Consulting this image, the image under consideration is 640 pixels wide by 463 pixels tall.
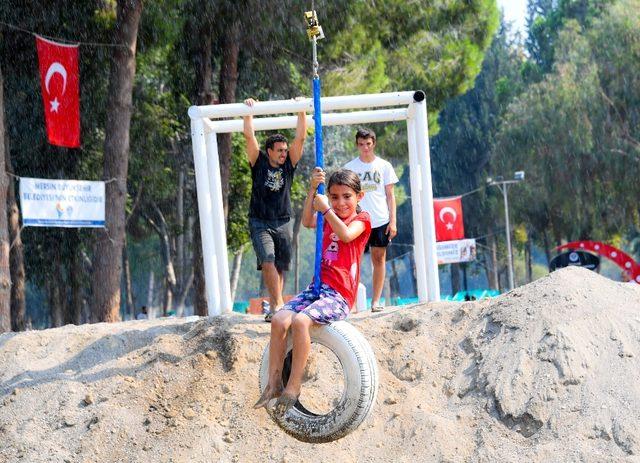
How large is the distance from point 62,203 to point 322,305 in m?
9.94

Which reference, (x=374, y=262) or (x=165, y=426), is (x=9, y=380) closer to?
(x=165, y=426)

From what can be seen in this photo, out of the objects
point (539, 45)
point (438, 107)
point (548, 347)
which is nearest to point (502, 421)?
point (548, 347)

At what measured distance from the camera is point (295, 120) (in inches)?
415

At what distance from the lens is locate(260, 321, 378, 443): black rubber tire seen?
704 cm

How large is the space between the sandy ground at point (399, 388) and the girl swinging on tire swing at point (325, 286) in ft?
7.77

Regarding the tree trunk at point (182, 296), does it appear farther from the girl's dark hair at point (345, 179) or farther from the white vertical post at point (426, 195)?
the girl's dark hair at point (345, 179)

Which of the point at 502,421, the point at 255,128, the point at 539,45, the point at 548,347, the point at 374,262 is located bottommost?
the point at 502,421

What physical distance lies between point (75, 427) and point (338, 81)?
14.1 metres

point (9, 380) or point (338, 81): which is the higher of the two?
point (338, 81)

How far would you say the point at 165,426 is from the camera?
9.55m

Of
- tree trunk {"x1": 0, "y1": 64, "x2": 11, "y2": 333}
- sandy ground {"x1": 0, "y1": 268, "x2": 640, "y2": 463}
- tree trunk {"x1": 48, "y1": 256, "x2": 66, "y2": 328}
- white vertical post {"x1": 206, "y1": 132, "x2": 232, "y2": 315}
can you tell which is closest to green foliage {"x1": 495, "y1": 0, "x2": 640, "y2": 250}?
tree trunk {"x1": 48, "y1": 256, "x2": 66, "y2": 328}

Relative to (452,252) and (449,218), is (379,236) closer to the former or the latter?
(449,218)

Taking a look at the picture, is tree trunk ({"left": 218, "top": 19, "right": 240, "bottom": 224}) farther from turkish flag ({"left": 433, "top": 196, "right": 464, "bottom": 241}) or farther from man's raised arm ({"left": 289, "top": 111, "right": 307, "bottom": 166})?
turkish flag ({"left": 433, "top": 196, "right": 464, "bottom": 241})

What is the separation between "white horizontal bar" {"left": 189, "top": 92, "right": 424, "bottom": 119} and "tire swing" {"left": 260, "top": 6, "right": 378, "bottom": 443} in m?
2.87
